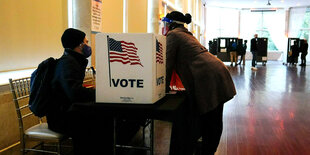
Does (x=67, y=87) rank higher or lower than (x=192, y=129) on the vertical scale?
higher

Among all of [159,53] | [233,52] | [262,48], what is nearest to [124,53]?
[159,53]

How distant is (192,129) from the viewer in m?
2.28

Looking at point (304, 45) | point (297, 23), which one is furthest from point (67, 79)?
point (297, 23)

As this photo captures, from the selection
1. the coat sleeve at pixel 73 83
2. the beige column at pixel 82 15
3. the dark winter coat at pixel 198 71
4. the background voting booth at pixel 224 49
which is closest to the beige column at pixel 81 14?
the beige column at pixel 82 15

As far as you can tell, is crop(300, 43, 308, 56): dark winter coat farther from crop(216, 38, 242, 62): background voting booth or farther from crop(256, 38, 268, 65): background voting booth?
crop(216, 38, 242, 62): background voting booth

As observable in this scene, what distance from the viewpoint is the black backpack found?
2.29 meters

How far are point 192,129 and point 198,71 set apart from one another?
1.63 feet

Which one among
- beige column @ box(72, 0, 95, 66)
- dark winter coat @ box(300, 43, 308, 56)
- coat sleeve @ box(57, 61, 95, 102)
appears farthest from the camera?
dark winter coat @ box(300, 43, 308, 56)

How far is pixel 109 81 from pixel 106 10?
15.7 feet

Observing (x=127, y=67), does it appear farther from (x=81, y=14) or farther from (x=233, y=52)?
(x=233, y=52)

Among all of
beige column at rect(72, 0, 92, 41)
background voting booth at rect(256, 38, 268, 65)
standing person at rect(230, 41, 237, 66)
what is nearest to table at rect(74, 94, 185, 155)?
beige column at rect(72, 0, 92, 41)

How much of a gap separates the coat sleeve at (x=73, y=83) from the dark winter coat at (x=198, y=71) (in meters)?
0.71

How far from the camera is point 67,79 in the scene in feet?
6.93

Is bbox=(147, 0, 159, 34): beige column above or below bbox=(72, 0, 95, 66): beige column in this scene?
above
